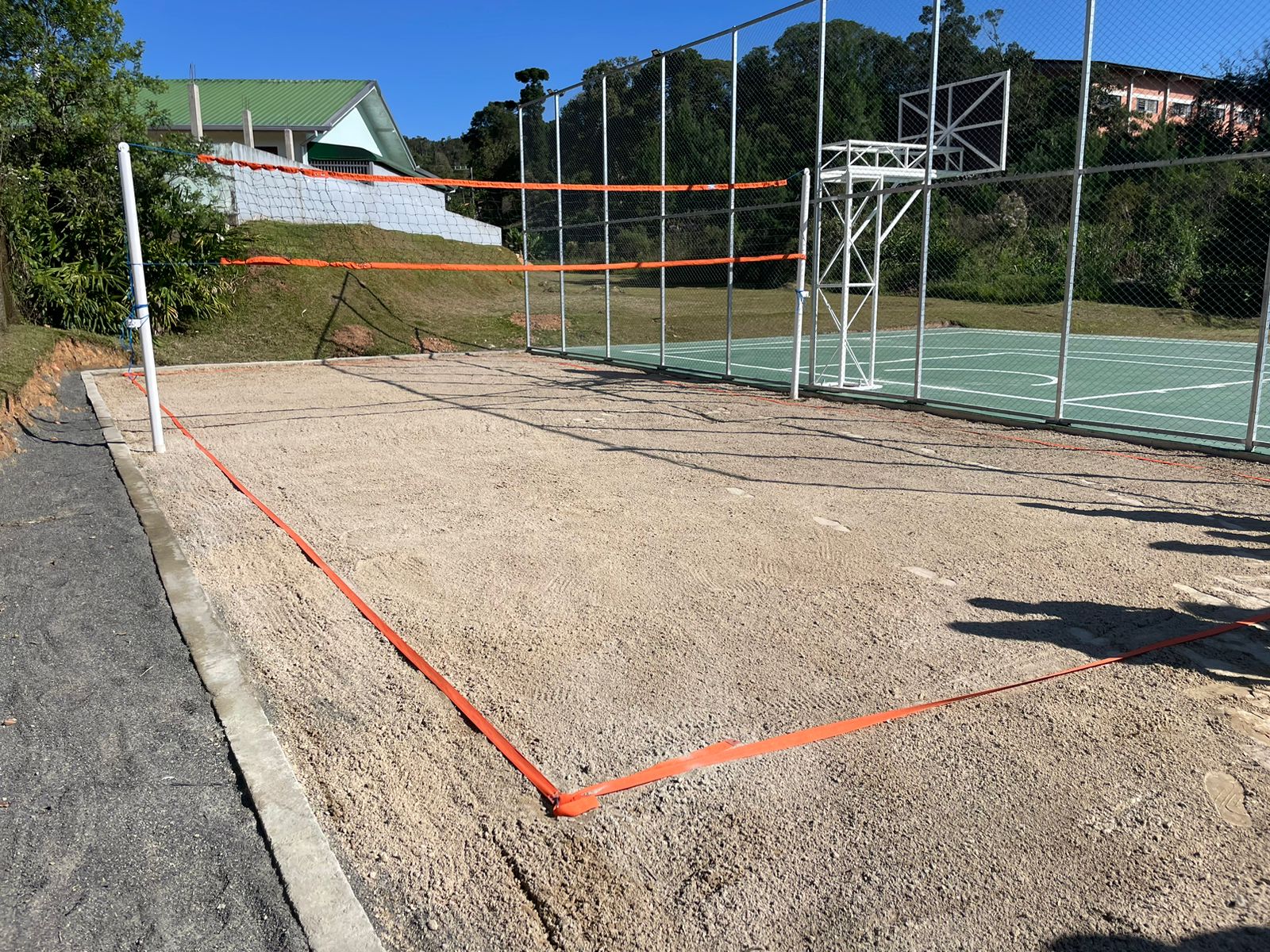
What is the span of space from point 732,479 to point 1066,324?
3.64m

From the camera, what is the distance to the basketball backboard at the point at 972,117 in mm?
9484

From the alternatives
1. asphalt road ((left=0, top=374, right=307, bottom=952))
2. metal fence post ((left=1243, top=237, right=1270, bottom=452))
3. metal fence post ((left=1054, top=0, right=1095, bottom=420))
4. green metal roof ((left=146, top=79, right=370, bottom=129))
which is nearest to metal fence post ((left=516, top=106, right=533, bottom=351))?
metal fence post ((left=1054, top=0, right=1095, bottom=420))

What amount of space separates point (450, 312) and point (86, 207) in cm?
716

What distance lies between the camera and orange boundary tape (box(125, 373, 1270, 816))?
2.78 m

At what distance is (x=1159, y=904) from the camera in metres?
2.28

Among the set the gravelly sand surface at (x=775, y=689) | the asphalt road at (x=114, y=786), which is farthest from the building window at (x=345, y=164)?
the asphalt road at (x=114, y=786)

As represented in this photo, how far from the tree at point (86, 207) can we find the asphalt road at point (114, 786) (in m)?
13.5

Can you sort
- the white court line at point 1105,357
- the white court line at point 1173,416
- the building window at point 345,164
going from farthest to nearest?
1. the building window at point 345,164
2. the white court line at point 1105,357
3. the white court line at point 1173,416

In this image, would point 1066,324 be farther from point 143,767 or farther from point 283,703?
point 143,767

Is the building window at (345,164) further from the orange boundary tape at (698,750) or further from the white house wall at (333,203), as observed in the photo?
the orange boundary tape at (698,750)

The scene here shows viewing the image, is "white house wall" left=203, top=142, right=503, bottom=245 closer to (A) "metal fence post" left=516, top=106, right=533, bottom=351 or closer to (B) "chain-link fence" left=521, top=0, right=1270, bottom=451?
(A) "metal fence post" left=516, top=106, right=533, bottom=351

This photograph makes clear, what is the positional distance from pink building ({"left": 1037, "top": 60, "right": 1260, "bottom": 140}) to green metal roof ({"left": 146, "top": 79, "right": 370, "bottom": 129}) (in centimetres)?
3538

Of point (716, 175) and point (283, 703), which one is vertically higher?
point (716, 175)

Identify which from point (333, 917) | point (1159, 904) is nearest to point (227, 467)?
point (333, 917)
